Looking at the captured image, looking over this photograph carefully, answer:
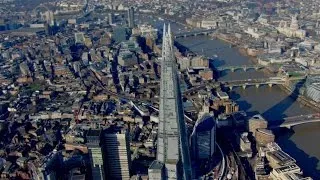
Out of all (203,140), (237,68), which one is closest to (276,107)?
(237,68)

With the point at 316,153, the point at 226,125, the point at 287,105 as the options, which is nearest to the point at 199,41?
the point at 287,105

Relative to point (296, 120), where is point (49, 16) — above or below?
above

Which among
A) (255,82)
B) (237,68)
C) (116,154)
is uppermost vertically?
(116,154)

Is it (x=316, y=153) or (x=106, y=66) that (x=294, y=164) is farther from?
(x=106, y=66)

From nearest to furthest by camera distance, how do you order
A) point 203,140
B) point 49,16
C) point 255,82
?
point 203,140, point 255,82, point 49,16

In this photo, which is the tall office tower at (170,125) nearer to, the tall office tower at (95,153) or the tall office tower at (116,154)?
the tall office tower at (116,154)

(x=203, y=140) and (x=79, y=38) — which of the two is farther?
(x=79, y=38)

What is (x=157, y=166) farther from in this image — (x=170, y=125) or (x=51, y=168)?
(x=51, y=168)
